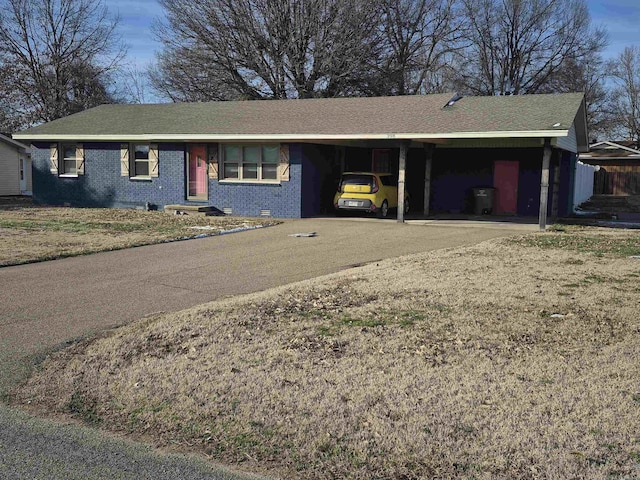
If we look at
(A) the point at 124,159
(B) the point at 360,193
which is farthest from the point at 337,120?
(A) the point at 124,159

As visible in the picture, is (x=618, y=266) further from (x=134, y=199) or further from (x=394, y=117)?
(x=134, y=199)

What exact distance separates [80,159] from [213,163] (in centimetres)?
589

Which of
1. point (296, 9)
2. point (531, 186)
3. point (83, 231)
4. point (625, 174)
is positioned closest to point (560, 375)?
point (83, 231)

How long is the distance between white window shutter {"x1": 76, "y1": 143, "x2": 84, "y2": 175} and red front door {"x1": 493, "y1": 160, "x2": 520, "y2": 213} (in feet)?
50.0

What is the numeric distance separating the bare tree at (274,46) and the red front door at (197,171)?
14757mm

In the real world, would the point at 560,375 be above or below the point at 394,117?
below

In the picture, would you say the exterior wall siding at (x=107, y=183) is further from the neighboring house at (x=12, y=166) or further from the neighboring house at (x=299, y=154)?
the neighboring house at (x=12, y=166)

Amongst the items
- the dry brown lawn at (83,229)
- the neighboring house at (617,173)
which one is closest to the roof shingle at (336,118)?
the dry brown lawn at (83,229)

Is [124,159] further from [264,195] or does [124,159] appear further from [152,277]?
[152,277]

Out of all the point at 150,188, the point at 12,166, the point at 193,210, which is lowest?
the point at 193,210

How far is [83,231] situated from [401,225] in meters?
8.87

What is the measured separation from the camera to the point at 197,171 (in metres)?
24.0

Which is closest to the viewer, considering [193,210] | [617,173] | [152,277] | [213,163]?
[152,277]

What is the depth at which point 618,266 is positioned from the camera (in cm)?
1158
